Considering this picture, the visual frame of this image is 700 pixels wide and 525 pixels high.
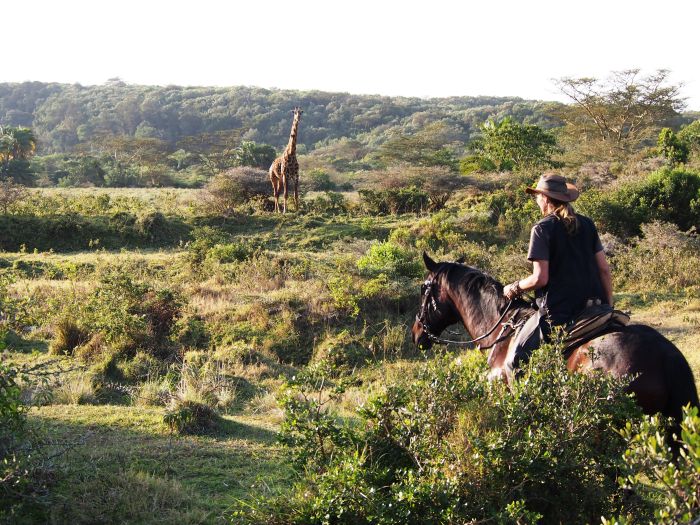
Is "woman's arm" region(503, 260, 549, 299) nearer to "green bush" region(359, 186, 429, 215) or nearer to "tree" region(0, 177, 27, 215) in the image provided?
"green bush" region(359, 186, 429, 215)

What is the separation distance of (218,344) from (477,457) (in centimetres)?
768

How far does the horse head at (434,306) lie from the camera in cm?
606

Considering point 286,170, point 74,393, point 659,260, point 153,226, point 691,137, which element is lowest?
point 74,393

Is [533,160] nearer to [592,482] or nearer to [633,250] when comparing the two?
[633,250]

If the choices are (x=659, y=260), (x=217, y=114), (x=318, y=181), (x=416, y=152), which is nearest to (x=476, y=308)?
(x=659, y=260)

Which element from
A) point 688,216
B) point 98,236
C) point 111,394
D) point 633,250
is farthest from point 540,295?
point 98,236

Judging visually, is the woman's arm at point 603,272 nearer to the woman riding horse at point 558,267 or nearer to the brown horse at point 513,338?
the woman riding horse at point 558,267

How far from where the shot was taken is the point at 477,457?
3336 mm

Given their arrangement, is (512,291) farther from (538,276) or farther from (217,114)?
(217,114)

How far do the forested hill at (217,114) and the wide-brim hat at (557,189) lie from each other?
229 feet

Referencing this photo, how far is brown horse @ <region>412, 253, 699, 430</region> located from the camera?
401cm

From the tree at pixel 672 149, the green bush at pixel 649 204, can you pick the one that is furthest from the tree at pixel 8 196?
the tree at pixel 672 149

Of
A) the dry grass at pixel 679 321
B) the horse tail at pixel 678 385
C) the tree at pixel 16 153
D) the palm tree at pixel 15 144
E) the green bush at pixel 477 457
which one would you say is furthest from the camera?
the palm tree at pixel 15 144

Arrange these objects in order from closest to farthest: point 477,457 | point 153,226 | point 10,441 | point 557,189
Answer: point 477,457 → point 10,441 → point 557,189 → point 153,226
